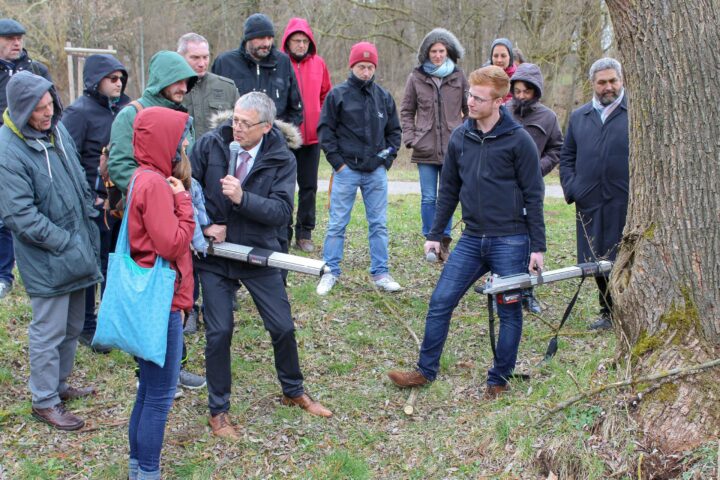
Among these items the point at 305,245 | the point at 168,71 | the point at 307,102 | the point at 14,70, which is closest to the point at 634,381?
the point at 168,71

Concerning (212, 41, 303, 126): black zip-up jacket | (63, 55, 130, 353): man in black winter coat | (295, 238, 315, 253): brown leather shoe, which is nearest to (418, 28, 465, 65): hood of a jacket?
(212, 41, 303, 126): black zip-up jacket

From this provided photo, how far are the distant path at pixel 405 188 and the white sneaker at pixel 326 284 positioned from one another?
6725mm

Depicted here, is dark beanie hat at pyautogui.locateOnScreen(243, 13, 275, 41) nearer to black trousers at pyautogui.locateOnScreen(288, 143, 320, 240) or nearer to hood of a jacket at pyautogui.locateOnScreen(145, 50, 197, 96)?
black trousers at pyautogui.locateOnScreen(288, 143, 320, 240)

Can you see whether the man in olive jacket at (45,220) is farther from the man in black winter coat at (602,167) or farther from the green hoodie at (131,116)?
the man in black winter coat at (602,167)

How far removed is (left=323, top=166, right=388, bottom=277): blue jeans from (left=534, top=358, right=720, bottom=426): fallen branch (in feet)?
11.4

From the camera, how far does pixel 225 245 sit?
4.39m

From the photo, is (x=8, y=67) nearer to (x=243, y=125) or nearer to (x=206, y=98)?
(x=206, y=98)

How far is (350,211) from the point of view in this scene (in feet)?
23.5

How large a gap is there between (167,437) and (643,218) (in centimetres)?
321

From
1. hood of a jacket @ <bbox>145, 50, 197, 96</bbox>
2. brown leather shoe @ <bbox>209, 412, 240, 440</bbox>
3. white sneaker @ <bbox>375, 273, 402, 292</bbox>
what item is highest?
hood of a jacket @ <bbox>145, 50, 197, 96</bbox>

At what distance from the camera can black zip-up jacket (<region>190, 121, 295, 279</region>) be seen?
4461 mm

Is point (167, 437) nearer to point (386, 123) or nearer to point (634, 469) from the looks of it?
point (634, 469)

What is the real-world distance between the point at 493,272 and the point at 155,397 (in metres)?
2.39

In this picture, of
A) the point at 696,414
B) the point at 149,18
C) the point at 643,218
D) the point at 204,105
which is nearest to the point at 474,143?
the point at 643,218
